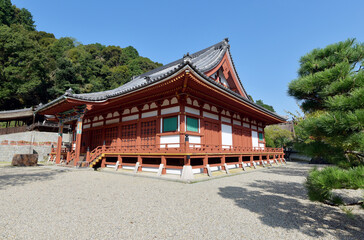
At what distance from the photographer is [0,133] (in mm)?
28531

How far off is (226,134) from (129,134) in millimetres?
7100

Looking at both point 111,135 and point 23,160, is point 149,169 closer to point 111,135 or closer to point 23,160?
point 111,135

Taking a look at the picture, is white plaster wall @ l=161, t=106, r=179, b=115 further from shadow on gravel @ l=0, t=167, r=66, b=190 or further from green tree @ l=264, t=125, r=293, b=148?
green tree @ l=264, t=125, r=293, b=148

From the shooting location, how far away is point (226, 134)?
1372 centimetres

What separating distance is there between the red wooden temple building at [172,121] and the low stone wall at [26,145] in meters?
10.5

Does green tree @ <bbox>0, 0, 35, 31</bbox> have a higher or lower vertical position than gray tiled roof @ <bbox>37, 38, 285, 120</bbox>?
higher

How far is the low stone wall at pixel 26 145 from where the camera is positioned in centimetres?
2208

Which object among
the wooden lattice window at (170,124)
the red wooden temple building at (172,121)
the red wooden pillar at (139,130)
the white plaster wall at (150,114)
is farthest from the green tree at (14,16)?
the wooden lattice window at (170,124)

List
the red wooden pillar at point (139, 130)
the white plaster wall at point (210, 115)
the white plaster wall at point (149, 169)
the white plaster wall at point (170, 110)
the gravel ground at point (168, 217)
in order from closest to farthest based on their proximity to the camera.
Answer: the gravel ground at point (168, 217) → the white plaster wall at point (149, 169) → the white plaster wall at point (170, 110) → the white plaster wall at point (210, 115) → the red wooden pillar at point (139, 130)

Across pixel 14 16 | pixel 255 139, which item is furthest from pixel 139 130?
pixel 14 16

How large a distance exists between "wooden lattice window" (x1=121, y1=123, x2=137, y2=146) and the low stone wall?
56.3 feet

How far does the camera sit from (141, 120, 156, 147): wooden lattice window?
1167 cm

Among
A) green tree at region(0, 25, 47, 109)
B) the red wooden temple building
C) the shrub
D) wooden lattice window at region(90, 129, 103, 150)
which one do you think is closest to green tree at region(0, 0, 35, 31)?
green tree at region(0, 25, 47, 109)

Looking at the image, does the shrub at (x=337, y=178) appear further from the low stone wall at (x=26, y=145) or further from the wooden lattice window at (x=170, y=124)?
the low stone wall at (x=26, y=145)
